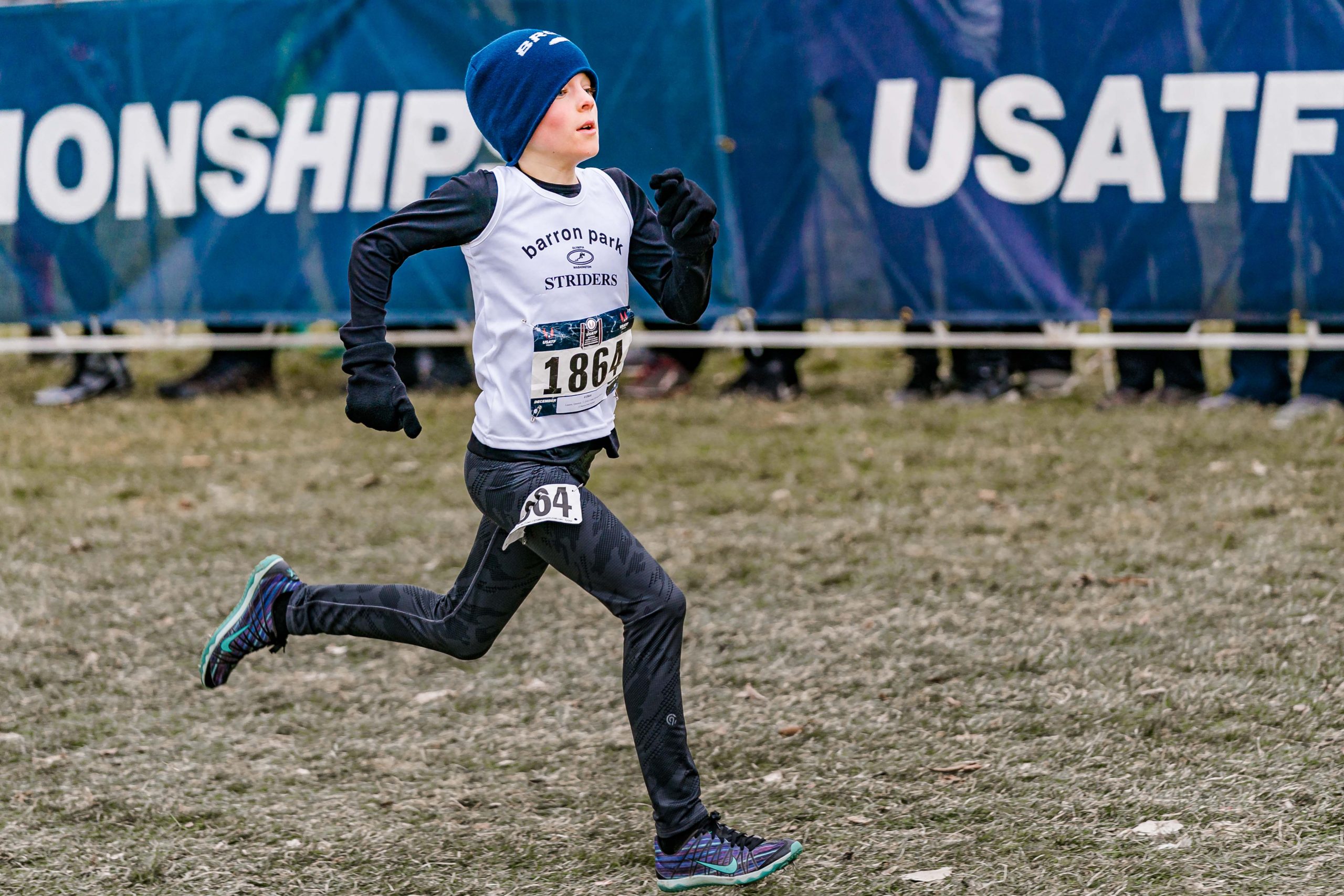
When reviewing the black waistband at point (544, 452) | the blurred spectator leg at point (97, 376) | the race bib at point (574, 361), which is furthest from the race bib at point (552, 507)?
the blurred spectator leg at point (97, 376)

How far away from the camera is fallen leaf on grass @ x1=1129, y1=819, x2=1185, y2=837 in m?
4.08

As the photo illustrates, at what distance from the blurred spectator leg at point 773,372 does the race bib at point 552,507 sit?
5.97 meters

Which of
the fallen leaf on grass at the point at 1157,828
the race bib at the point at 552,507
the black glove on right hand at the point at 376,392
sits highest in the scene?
the black glove on right hand at the point at 376,392

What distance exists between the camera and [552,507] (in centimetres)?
393

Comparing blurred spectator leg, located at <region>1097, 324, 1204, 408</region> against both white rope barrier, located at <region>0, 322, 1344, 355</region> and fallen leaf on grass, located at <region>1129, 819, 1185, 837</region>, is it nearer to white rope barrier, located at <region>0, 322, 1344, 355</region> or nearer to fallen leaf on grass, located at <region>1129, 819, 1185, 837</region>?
white rope barrier, located at <region>0, 322, 1344, 355</region>

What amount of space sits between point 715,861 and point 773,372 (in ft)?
20.4

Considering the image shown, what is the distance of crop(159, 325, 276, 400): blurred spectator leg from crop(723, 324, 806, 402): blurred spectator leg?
3.16 m

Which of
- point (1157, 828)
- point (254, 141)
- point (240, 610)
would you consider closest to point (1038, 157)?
point (254, 141)

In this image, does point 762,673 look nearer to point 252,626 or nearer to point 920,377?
point 252,626

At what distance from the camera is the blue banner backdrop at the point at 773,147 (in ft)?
28.2

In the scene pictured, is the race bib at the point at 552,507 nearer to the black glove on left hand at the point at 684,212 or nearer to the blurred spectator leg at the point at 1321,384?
the black glove on left hand at the point at 684,212

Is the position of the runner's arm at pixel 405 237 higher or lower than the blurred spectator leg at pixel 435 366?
higher

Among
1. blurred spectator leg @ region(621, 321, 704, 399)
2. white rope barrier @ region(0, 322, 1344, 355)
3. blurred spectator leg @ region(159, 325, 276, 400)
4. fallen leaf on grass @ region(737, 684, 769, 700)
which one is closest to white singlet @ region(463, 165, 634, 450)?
fallen leaf on grass @ region(737, 684, 769, 700)

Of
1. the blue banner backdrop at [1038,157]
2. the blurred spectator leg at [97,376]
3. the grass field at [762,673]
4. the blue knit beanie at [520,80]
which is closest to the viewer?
the blue knit beanie at [520,80]
